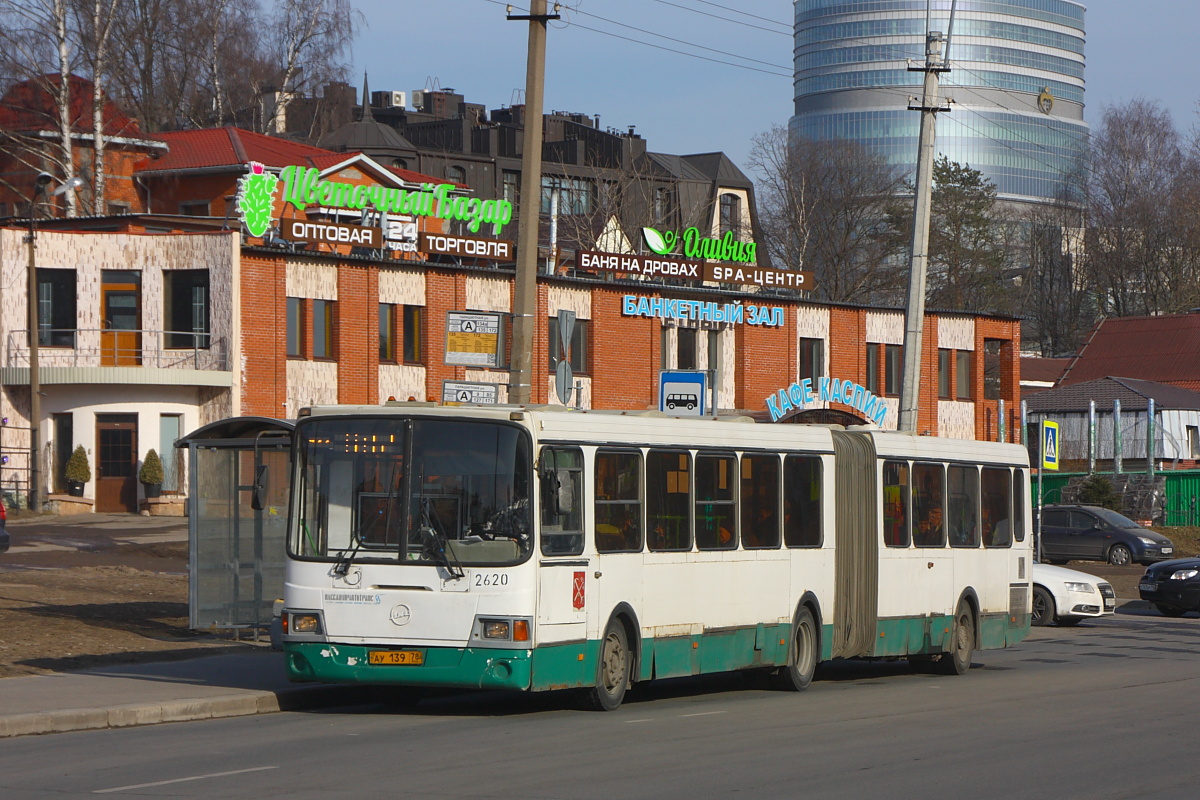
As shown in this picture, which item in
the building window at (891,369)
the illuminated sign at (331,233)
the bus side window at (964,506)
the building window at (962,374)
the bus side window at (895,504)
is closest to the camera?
the bus side window at (895,504)

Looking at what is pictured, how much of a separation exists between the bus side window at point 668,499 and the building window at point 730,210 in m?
82.8

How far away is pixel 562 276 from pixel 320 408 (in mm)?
35758

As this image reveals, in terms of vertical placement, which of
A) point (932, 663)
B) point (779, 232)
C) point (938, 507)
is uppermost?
point (779, 232)

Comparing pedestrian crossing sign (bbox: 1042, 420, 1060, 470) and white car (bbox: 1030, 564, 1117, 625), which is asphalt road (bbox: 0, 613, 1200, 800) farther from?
pedestrian crossing sign (bbox: 1042, 420, 1060, 470)

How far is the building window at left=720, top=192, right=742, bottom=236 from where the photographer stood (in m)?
98.2

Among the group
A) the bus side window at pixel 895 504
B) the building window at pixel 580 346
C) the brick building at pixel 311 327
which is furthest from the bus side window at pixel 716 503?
the building window at pixel 580 346

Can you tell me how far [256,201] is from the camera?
43281 millimetres

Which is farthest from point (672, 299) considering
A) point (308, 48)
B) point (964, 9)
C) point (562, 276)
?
point (964, 9)

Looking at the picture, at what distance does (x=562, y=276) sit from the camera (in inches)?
1949

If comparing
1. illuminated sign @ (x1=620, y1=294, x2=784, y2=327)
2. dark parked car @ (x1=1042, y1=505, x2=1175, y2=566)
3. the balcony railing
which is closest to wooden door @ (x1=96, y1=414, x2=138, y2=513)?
the balcony railing

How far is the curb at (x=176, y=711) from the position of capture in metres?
12.6

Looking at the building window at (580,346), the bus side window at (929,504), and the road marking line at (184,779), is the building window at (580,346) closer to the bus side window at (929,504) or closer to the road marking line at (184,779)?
the bus side window at (929,504)

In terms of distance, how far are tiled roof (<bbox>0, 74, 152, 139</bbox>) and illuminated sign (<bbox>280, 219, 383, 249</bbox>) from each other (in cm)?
1324

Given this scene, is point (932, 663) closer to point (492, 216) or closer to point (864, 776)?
point (864, 776)
